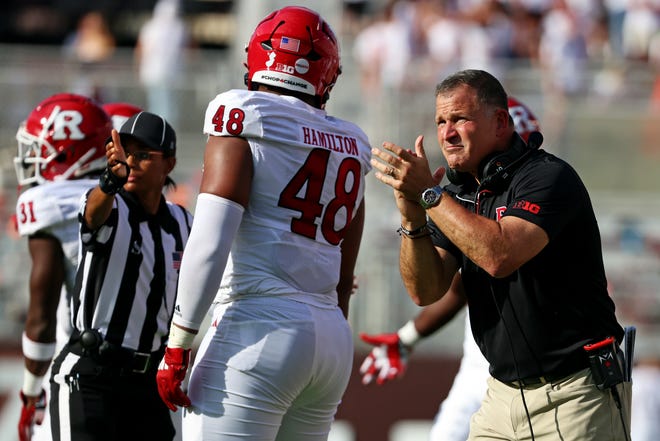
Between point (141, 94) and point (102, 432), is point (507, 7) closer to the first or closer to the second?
point (141, 94)

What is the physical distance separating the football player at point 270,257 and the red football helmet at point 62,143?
1314 mm

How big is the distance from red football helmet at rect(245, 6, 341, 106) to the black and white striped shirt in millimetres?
906

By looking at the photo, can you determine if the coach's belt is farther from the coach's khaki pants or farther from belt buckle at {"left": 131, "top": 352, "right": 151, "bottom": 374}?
belt buckle at {"left": 131, "top": 352, "right": 151, "bottom": 374}

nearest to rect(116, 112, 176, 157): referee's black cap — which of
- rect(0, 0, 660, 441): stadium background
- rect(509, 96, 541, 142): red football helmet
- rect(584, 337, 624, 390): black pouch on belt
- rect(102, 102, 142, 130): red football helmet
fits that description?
rect(102, 102, 142, 130): red football helmet

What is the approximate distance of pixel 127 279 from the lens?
4.81 meters

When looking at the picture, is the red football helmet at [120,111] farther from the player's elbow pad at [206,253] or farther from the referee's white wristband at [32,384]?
the player's elbow pad at [206,253]

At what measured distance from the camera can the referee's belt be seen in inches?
186

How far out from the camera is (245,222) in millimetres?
4141

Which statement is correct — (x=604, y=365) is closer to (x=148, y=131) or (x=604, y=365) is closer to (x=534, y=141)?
(x=534, y=141)

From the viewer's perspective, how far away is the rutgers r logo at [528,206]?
163 inches

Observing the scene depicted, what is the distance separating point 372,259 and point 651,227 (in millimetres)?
2596

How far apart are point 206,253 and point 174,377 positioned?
0.46 meters

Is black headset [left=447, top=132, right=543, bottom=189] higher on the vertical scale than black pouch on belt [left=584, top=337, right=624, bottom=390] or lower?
higher

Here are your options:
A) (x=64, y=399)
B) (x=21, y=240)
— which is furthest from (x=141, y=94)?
(x=64, y=399)
